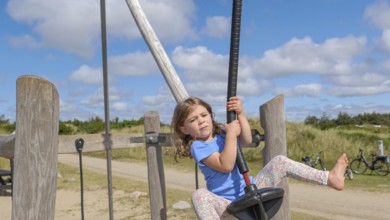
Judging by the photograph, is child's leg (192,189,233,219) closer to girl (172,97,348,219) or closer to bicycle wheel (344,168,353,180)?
girl (172,97,348,219)

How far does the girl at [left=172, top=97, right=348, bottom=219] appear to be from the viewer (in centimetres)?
272

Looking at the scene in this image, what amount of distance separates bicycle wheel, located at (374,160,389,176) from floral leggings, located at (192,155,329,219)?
400 inches

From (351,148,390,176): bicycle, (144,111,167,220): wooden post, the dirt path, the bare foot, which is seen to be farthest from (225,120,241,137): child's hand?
(351,148,390,176): bicycle

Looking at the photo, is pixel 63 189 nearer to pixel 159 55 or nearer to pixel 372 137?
pixel 159 55

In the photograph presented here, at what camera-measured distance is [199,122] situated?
2.91m

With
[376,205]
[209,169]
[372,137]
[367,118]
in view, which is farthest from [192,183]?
[367,118]

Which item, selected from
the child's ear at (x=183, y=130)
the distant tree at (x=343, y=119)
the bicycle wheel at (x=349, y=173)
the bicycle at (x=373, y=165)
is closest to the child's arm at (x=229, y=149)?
the child's ear at (x=183, y=130)

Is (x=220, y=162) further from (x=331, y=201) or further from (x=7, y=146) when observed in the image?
(x=331, y=201)

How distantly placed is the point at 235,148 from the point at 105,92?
151 centimetres

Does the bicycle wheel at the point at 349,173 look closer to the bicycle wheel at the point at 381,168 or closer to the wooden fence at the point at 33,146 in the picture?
the bicycle wheel at the point at 381,168

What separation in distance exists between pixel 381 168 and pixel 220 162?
35.8 ft

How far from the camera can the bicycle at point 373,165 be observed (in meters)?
12.3

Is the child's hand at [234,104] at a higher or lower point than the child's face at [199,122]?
higher

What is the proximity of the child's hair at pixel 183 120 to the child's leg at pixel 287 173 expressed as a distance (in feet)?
1.17
